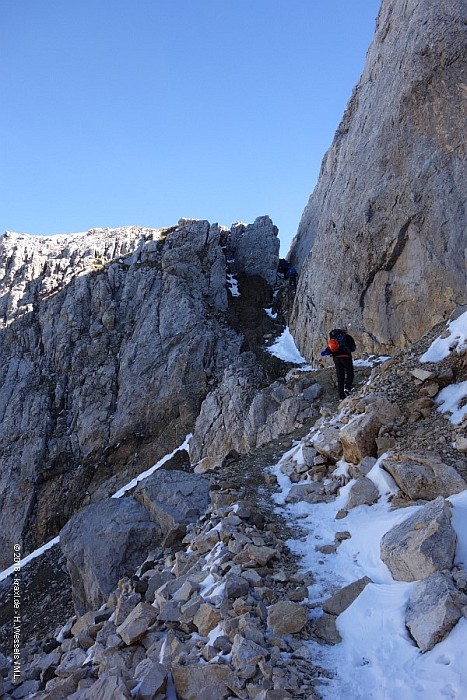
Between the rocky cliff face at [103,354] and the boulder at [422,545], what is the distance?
27630 mm

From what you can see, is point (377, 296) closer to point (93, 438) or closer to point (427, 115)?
point (427, 115)

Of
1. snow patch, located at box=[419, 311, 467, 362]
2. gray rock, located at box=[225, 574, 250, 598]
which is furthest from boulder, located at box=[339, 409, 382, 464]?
gray rock, located at box=[225, 574, 250, 598]

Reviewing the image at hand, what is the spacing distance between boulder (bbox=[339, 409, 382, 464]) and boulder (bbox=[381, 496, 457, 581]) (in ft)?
10.2

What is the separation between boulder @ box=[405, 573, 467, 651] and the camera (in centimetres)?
428

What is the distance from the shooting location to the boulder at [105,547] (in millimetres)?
9469

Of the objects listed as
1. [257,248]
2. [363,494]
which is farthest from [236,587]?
[257,248]

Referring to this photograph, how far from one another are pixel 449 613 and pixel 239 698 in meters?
2.25

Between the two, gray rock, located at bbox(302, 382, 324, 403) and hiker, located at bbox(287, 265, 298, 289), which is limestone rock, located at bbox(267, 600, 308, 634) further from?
hiker, located at bbox(287, 265, 298, 289)

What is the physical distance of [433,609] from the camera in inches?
177

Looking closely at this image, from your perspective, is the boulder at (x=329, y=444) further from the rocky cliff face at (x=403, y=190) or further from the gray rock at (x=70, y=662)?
the rocky cliff face at (x=403, y=190)

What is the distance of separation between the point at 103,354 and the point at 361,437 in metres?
33.6

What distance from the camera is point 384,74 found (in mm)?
23766

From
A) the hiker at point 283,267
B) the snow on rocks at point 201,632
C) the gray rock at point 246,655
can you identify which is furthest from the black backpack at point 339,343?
the hiker at point 283,267

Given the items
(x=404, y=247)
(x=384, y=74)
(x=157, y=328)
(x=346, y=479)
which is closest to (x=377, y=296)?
(x=404, y=247)
